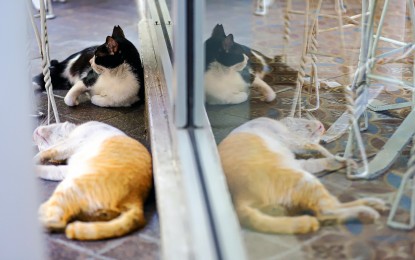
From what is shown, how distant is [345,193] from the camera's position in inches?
52.2

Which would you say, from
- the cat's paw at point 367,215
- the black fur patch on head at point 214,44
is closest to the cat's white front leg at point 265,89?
the black fur patch on head at point 214,44

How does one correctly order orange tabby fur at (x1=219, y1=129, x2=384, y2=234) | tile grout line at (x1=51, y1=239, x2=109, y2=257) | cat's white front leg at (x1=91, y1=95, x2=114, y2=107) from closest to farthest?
1. orange tabby fur at (x1=219, y1=129, x2=384, y2=234)
2. tile grout line at (x1=51, y1=239, x2=109, y2=257)
3. cat's white front leg at (x1=91, y1=95, x2=114, y2=107)

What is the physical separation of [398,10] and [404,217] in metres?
1.44

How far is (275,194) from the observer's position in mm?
1371

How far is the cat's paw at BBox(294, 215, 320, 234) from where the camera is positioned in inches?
47.5

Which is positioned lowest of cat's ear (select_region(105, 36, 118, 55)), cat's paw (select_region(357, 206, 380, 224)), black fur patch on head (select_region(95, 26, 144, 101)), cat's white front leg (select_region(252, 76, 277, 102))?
black fur patch on head (select_region(95, 26, 144, 101))

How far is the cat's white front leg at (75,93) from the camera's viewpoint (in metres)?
2.59

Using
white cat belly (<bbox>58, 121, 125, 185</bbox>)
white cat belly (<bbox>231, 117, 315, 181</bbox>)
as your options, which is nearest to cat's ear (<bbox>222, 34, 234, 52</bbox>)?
white cat belly (<bbox>231, 117, 315, 181</bbox>)

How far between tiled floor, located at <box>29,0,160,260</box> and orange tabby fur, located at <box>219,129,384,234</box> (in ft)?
0.92

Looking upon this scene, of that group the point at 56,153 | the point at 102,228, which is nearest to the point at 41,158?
the point at 56,153

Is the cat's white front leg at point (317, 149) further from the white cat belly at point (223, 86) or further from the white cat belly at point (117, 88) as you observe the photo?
the white cat belly at point (117, 88)

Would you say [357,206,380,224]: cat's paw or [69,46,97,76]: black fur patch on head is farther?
[69,46,97,76]: black fur patch on head

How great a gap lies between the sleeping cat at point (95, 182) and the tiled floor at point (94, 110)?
3 centimetres

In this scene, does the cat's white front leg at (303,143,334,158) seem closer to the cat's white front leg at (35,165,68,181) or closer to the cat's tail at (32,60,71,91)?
the cat's white front leg at (35,165,68,181)
